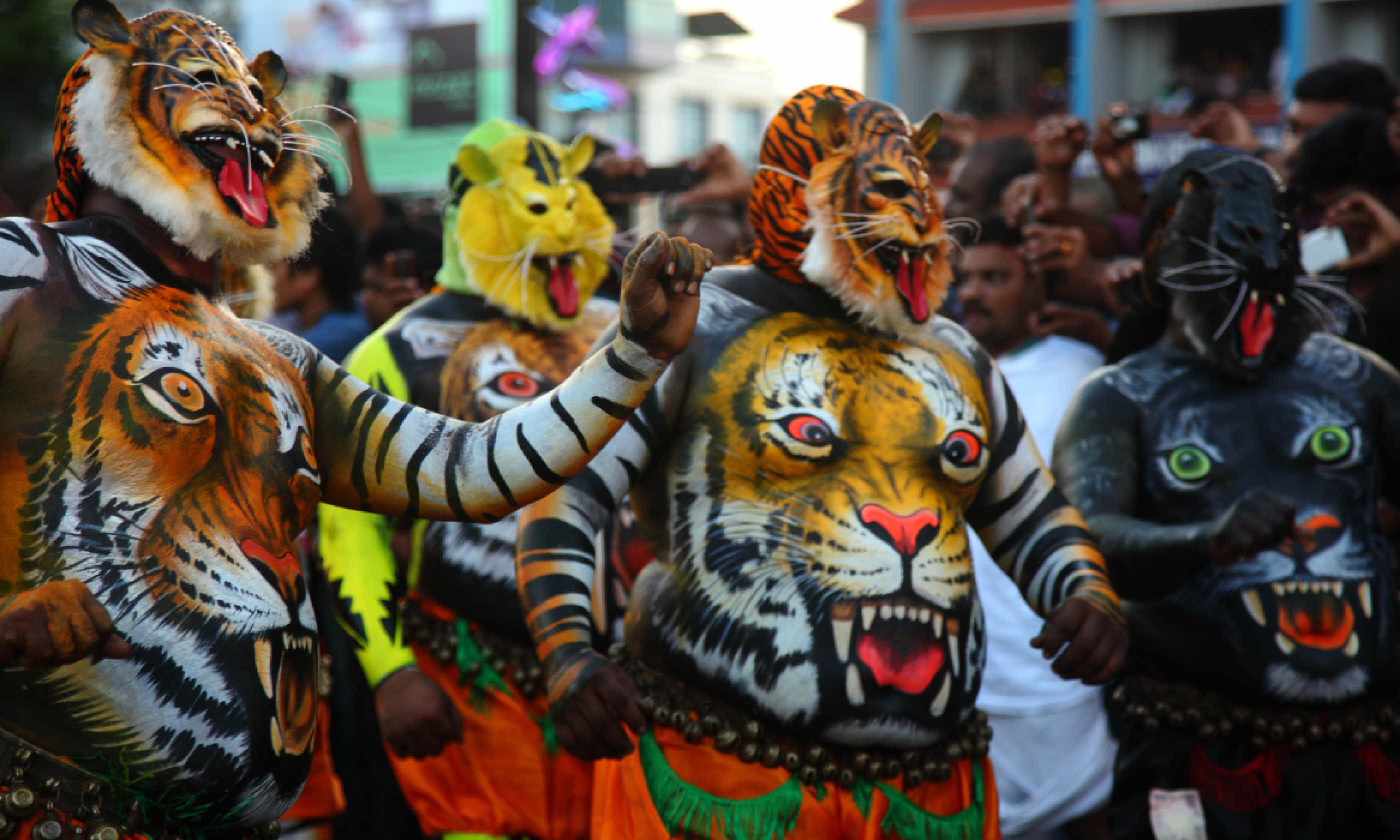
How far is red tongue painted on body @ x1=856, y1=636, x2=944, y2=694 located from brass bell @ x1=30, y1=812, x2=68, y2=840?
1.35m

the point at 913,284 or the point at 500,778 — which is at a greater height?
the point at 913,284

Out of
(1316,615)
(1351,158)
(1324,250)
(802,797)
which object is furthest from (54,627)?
(1351,158)

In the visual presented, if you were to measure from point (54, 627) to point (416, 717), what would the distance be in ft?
5.68

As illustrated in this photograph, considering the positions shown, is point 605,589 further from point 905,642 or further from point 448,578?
point 905,642

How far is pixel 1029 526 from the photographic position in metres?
2.99

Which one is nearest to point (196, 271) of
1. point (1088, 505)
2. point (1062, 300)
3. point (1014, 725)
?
point (1088, 505)

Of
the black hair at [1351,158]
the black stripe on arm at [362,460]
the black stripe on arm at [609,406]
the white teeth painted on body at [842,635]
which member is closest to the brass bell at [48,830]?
the black stripe on arm at [362,460]

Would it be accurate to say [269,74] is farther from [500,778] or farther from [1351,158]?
[1351,158]

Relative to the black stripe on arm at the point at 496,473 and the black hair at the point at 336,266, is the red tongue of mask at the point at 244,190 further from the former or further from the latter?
the black hair at the point at 336,266

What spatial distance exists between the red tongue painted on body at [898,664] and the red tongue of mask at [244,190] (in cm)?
127

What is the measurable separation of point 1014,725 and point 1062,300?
156 centimetres

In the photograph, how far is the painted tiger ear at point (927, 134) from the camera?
3.05 m

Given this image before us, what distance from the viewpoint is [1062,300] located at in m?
5.30

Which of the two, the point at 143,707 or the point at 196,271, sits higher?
the point at 196,271
